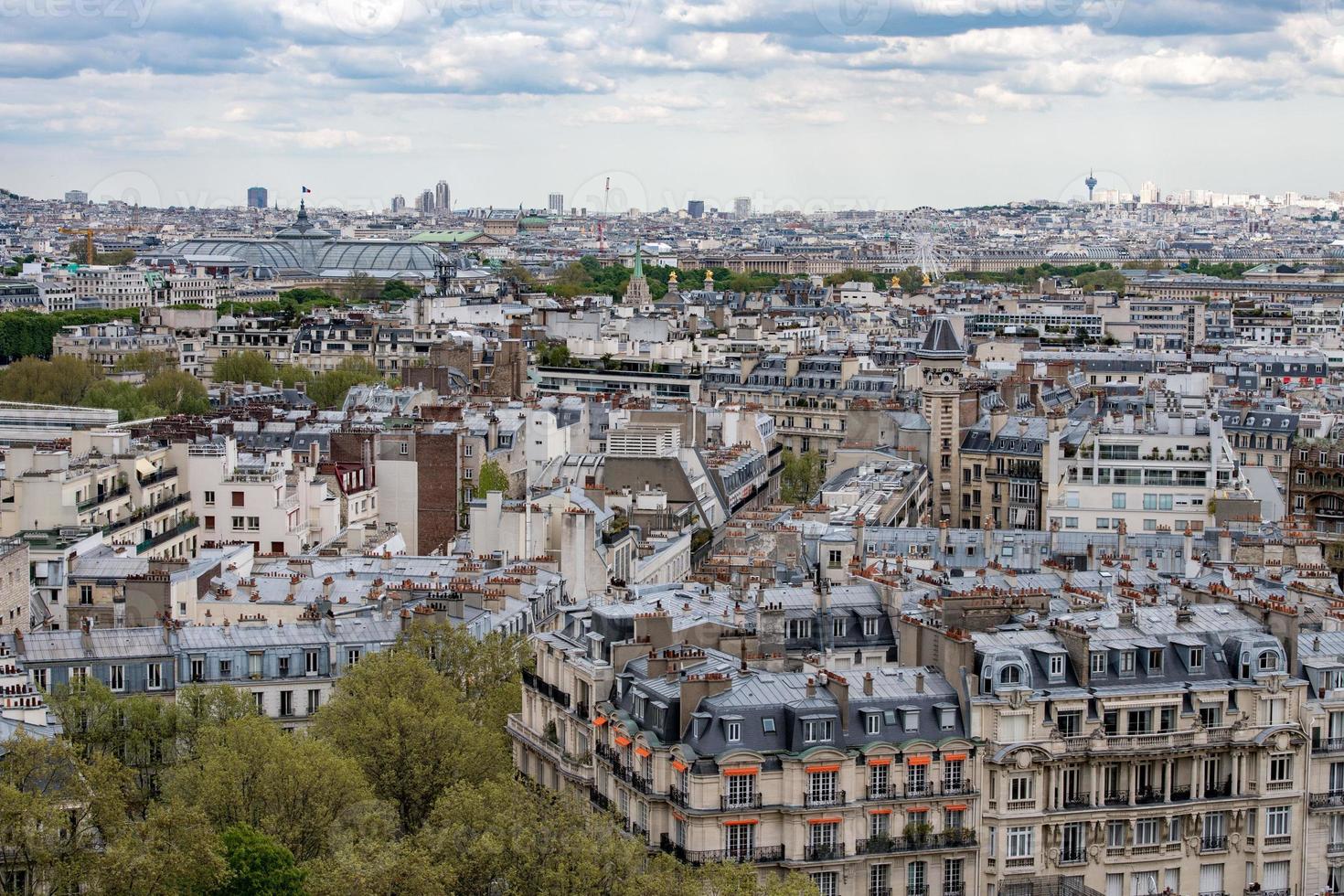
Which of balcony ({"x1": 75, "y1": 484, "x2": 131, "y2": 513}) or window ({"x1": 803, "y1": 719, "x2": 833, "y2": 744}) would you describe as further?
balcony ({"x1": 75, "y1": 484, "x2": 131, "y2": 513})

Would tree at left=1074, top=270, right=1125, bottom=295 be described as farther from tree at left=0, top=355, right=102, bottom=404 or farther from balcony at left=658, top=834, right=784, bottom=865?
balcony at left=658, top=834, right=784, bottom=865

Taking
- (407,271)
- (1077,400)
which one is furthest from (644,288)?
(1077,400)

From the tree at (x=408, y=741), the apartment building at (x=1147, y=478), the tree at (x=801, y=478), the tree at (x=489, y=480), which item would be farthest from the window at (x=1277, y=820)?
Answer: the tree at (x=801, y=478)

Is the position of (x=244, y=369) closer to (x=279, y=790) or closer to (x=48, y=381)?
(x=48, y=381)

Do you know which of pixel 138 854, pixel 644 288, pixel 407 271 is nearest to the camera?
pixel 138 854

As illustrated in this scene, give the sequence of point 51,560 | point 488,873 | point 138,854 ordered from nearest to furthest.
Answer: point 138,854 < point 488,873 < point 51,560

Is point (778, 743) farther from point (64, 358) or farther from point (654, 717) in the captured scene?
point (64, 358)

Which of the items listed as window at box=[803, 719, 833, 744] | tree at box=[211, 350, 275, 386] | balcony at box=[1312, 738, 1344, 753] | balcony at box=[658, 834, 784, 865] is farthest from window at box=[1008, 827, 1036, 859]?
tree at box=[211, 350, 275, 386]
